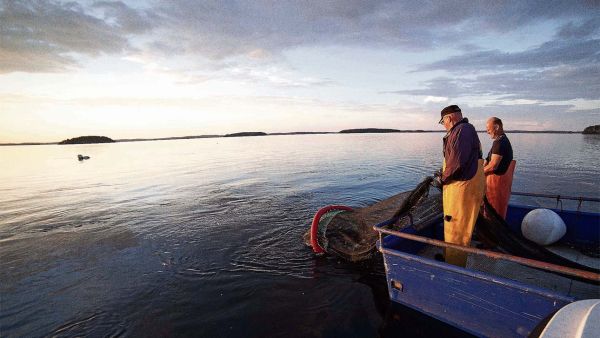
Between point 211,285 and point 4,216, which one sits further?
point 4,216

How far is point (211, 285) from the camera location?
6.39 meters

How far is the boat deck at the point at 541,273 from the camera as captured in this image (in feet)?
15.1

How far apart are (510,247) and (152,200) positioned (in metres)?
14.1

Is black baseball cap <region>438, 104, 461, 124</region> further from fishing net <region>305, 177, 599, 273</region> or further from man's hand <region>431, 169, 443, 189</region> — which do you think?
fishing net <region>305, 177, 599, 273</region>

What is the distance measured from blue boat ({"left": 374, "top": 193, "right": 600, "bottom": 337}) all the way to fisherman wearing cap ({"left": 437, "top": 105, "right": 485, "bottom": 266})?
0.47 m

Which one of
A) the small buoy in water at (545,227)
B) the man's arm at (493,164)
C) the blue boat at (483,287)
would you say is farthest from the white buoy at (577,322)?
the small buoy in water at (545,227)

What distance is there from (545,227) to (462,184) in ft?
10.2

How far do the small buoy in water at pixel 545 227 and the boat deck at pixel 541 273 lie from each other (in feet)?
0.94

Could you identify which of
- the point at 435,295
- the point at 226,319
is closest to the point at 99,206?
the point at 226,319

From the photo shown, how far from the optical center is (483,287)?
12.8ft

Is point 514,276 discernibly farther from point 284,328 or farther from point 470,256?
point 284,328

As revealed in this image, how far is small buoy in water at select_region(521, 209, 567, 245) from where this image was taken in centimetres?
609

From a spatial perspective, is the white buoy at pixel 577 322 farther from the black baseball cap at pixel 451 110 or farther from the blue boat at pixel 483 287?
the black baseball cap at pixel 451 110

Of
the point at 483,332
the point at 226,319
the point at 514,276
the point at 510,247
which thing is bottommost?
the point at 226,319
